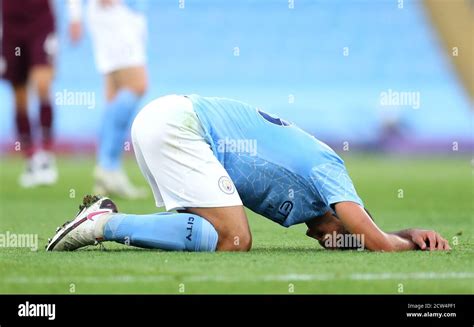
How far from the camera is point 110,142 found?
37.1ft

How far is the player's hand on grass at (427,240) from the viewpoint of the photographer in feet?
20.6

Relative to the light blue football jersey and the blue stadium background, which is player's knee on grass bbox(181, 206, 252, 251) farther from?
the blue stadium background

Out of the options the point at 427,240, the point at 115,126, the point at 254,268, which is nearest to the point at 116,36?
the point at 115,126

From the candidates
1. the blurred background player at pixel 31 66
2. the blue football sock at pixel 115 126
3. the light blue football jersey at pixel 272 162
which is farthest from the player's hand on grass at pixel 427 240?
the blurred background player at pixel 31 66

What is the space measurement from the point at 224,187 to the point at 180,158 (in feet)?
1.06

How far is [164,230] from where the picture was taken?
20.2 ft

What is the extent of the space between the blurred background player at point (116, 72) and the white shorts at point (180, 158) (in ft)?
16.2

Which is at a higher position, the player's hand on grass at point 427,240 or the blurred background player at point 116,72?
the blurred background player at point 116,72

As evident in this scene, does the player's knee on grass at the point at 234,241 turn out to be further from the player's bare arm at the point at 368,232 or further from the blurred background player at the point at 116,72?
the blurred background player at the point at 116,72

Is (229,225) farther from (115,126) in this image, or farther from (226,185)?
(115,126)

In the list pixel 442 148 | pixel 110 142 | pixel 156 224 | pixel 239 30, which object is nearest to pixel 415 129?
pixel 442 148

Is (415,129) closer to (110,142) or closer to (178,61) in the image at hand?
(178,61)
